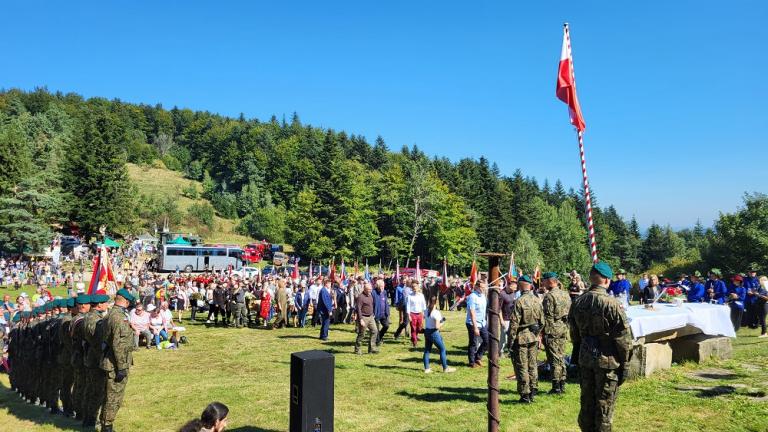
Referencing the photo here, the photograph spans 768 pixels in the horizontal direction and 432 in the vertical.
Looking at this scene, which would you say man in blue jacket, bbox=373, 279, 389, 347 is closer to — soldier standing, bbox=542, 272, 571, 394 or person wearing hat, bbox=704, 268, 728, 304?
soldier standing, bbox=542, 272, 571, 394

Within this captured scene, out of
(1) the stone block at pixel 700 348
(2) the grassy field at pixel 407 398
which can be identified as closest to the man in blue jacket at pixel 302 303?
(2) the grassy field at pixel 407 398

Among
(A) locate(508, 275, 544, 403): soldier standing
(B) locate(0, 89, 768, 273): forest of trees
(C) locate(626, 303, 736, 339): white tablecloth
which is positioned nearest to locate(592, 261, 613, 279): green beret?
(A) locate(508, 275, 544, 403): soldier standing

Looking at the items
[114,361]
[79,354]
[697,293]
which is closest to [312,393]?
[114,361]

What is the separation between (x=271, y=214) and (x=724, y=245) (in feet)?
212

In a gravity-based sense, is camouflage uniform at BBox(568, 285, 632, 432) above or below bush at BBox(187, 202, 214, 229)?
below

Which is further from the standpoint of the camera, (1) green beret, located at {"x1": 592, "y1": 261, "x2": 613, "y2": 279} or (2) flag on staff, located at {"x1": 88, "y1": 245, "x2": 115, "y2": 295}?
(2) flag on staff, located at {"x1": 88, "y1": 245, "x2": 115, "y2": 295}

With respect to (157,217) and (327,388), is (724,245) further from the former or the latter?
(157,217)

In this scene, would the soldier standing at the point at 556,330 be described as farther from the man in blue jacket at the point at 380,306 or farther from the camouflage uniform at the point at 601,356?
the man in blue jacket at the point at 380,306

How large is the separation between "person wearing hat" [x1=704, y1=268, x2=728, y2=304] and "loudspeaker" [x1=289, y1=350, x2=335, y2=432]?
15.8 metres

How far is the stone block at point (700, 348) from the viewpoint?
35.9 feet

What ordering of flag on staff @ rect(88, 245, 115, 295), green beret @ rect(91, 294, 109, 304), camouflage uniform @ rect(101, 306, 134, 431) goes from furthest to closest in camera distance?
flag on staff @ rect(88, 245, 115, 295)
green beret @ rect(91, 294, 109, 304)
camouflage uniform @ rect(101, 306, 134, 431)

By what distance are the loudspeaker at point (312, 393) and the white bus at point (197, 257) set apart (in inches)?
1769

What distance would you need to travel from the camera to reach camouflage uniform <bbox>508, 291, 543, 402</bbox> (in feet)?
28.0

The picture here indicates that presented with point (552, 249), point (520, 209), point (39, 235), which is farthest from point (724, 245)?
point (39, 235)
